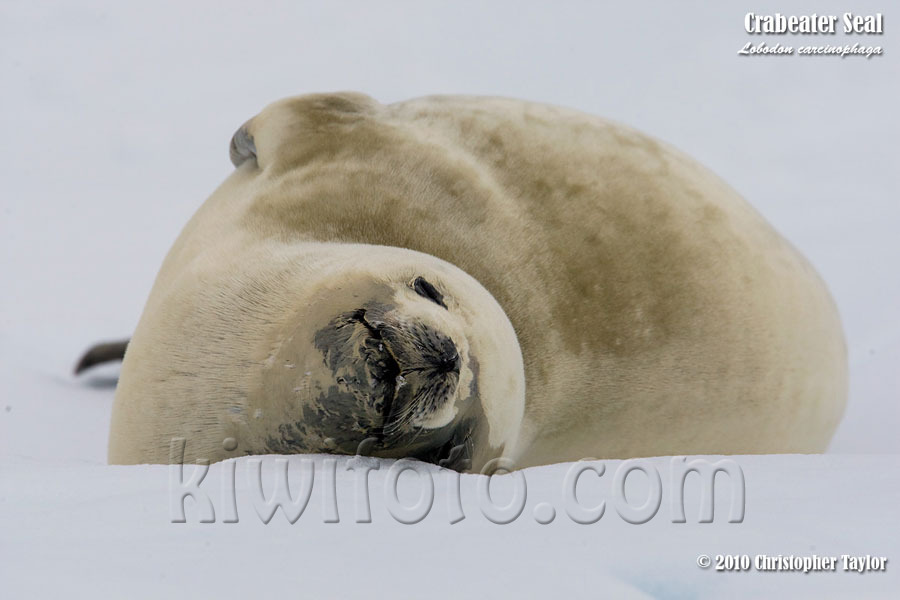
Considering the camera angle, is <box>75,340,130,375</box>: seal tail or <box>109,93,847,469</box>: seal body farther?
<box>75,340,130,375</box>: seal tail

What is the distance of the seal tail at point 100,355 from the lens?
330 centimetres

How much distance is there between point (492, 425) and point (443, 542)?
1.47ft

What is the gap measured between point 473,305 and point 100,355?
6.55ft

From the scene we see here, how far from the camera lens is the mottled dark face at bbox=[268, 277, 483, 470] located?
1.34m

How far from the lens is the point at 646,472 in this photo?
5.38 ft

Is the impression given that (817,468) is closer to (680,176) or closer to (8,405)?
(680,176)

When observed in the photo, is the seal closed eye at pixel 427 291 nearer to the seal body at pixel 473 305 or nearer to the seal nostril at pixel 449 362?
the seal body at pixel 473 305

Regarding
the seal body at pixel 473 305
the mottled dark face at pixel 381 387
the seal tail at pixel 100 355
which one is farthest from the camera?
the seal tail at pixel 100 355

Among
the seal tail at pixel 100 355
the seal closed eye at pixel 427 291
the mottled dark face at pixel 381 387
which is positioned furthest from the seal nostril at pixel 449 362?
the seal tail at pixel 100 355

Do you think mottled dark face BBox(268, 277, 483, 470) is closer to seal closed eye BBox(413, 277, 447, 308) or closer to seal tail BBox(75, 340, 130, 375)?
seal closed eye BBox(413, 277, 447, 308)

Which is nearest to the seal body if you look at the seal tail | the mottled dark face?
the mottled dark face

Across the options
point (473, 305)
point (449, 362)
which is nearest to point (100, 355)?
point (473, 305)

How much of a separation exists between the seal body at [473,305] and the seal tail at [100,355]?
41.0 inches

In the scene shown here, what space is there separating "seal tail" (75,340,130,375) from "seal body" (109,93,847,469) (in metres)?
1.04
